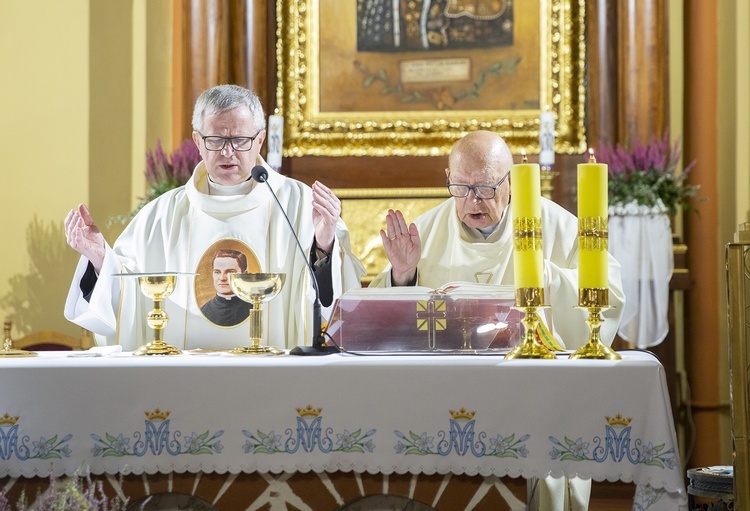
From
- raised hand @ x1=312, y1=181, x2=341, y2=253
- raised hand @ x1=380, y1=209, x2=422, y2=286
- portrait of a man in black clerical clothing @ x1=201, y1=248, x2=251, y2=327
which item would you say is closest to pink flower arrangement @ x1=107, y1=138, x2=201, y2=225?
portrait of a man in black clerical clothing @ x1=201, y1=248, x2=251, y2=327

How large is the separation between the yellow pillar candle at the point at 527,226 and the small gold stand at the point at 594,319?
4.8 inches

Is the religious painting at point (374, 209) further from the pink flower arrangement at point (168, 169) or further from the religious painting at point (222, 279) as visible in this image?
the religious painting at point (222, 279)

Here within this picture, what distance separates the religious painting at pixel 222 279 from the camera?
393 cm

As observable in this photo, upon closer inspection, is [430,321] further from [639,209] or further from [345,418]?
[639,209]

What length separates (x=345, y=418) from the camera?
2.58 meters

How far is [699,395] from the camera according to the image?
638 cm

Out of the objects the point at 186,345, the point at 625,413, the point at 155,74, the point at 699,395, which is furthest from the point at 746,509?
the point at 155,74

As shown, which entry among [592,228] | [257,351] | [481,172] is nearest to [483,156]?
[481,172]

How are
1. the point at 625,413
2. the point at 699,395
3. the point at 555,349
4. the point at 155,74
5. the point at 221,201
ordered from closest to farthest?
1. the point at 625,413
2. the point at 555,349
3. the point at 221,201
4. the point at 699,395
5. the point at 155,74

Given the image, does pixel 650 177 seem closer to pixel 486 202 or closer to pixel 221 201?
pixel 486 202

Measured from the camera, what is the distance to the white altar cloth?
2521mm

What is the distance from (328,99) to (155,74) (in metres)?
1.14

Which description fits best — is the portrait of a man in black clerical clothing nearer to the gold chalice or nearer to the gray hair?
the gray hair

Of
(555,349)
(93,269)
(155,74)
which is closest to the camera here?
(555,349)
